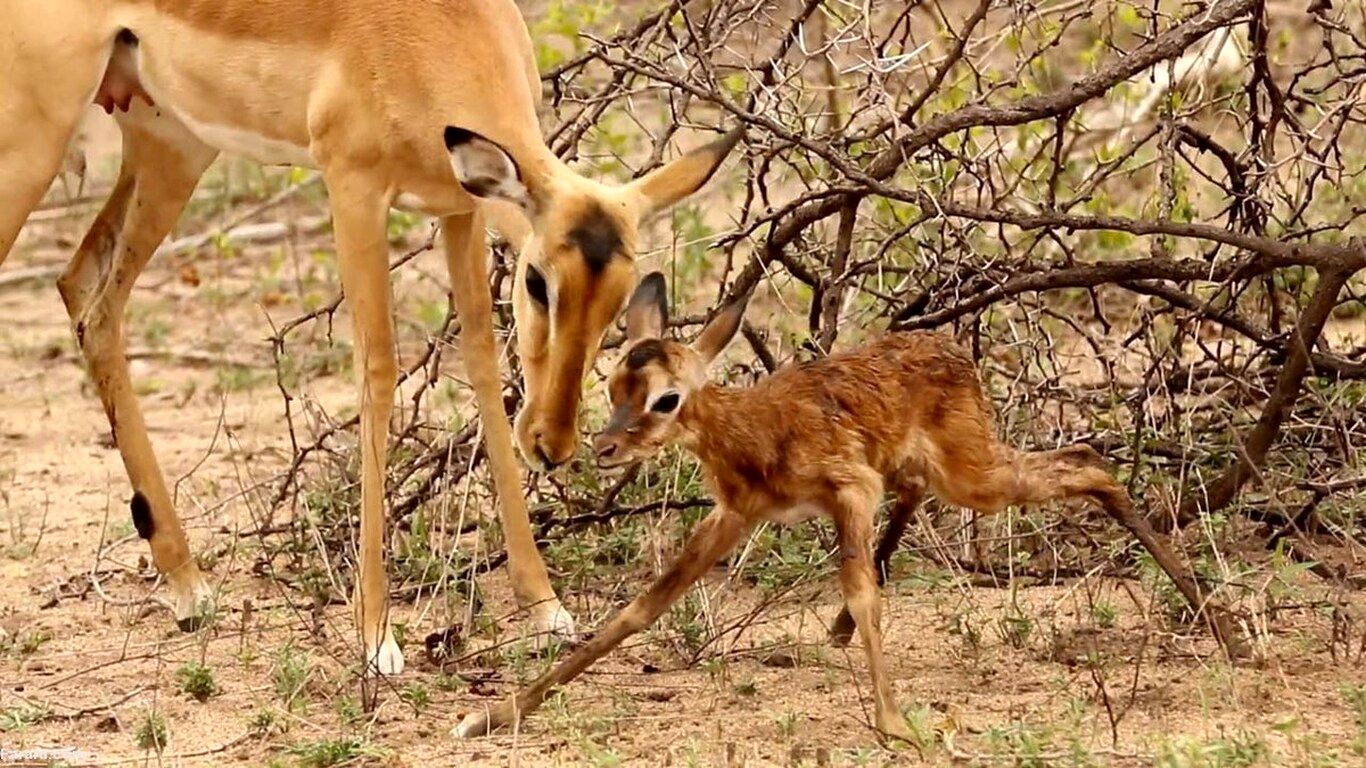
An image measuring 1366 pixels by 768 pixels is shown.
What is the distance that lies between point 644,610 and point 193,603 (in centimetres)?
187

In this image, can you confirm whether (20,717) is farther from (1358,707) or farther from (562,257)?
(1358,707)

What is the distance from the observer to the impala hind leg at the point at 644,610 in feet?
15.7

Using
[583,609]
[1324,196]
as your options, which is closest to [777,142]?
[583,609]

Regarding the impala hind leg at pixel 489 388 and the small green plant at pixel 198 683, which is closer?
the small green plant at pixel 198 683

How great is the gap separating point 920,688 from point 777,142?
1611mm

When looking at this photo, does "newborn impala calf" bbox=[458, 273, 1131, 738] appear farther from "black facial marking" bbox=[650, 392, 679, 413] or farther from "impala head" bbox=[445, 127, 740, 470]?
"impala head" bbox=[445, 127, 740, 470]

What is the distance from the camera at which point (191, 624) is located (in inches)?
239

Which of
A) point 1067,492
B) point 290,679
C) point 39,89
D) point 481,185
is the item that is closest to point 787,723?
point 1067,492

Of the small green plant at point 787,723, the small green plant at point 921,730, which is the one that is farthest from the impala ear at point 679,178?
the small green plant at point 921,730

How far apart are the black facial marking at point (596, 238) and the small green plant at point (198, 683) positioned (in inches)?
55.8

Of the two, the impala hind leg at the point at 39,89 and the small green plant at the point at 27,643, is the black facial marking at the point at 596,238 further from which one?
the small green plant at the point at 27,643

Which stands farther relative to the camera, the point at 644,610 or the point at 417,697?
the point at 417,697

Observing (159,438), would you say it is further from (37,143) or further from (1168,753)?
(1168,753)

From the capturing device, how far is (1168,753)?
415cm
